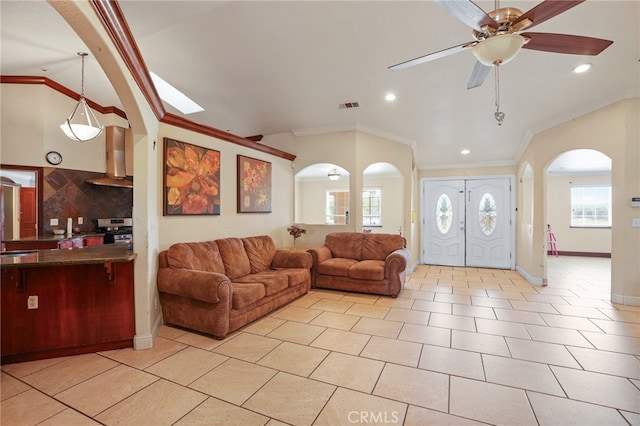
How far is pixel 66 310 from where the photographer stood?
2.56 metres

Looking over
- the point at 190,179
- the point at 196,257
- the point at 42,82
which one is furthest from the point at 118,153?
the point at 196,257

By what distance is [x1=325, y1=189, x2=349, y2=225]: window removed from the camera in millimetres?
9938

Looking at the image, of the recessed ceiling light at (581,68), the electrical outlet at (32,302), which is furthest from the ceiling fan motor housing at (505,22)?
the electrical outlet at (32,302)

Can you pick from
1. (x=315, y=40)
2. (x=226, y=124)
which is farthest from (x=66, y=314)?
(x=226, y=124)

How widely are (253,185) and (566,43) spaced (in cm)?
399

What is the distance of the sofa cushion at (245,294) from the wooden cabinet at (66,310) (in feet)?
3.06

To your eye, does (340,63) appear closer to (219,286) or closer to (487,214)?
(219,286)

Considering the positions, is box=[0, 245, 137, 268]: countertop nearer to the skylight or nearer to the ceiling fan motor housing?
the skylight

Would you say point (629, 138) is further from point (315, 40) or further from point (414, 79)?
point (315, 40)

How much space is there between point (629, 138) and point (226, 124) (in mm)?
6279

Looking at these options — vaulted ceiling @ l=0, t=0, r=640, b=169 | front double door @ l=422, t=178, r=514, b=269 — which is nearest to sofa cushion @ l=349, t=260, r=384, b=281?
vaulted ceiling @ l=0, t=0, r=640, b=169

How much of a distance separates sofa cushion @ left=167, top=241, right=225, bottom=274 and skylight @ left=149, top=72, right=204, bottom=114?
259cm

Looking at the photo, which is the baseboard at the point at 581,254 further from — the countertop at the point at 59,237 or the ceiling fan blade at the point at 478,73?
the countertop at the point at 59,237

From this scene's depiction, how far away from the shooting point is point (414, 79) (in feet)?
11.4
